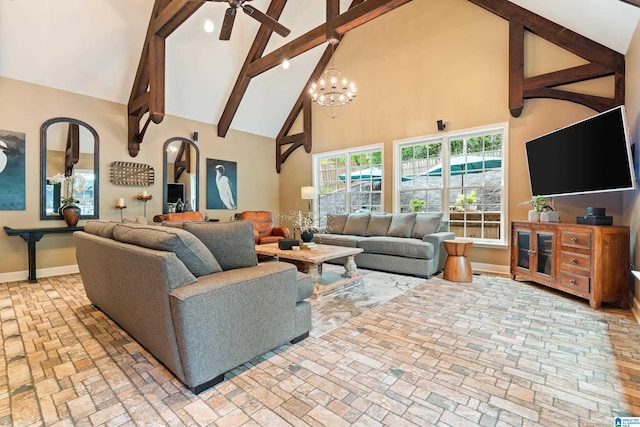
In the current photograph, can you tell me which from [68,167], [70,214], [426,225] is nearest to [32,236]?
[70,214]

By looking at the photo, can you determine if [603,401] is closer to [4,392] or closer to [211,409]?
[211,409]

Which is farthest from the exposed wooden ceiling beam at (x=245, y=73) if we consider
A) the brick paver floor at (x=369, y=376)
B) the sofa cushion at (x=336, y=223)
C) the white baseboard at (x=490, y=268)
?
the white baseboard at (x=490, y=268)

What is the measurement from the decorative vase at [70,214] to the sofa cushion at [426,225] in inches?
215

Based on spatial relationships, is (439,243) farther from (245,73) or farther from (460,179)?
(245,73)

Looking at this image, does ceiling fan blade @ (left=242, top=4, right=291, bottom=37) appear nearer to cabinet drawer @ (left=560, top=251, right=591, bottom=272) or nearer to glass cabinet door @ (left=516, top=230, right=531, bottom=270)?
glass cabinet door @ (left=516, top=230, right=531, bottom=270)

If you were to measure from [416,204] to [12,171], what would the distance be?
6.55 metres

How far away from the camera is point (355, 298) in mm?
3457

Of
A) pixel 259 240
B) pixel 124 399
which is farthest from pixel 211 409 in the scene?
pixel 259 240

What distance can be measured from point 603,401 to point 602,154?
2.67 meters

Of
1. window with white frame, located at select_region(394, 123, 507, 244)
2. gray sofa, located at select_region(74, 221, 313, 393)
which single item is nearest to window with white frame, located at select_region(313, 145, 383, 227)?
window with white frame, located at select_region(394, 123, 507, 244)

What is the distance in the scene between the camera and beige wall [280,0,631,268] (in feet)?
14.2

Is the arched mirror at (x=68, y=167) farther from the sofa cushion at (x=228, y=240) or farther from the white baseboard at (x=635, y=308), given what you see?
the white baseboard at (x=635, y=308)

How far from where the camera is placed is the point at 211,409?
1.60 m

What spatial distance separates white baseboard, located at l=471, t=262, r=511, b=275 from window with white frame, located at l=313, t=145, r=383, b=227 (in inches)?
82.9
